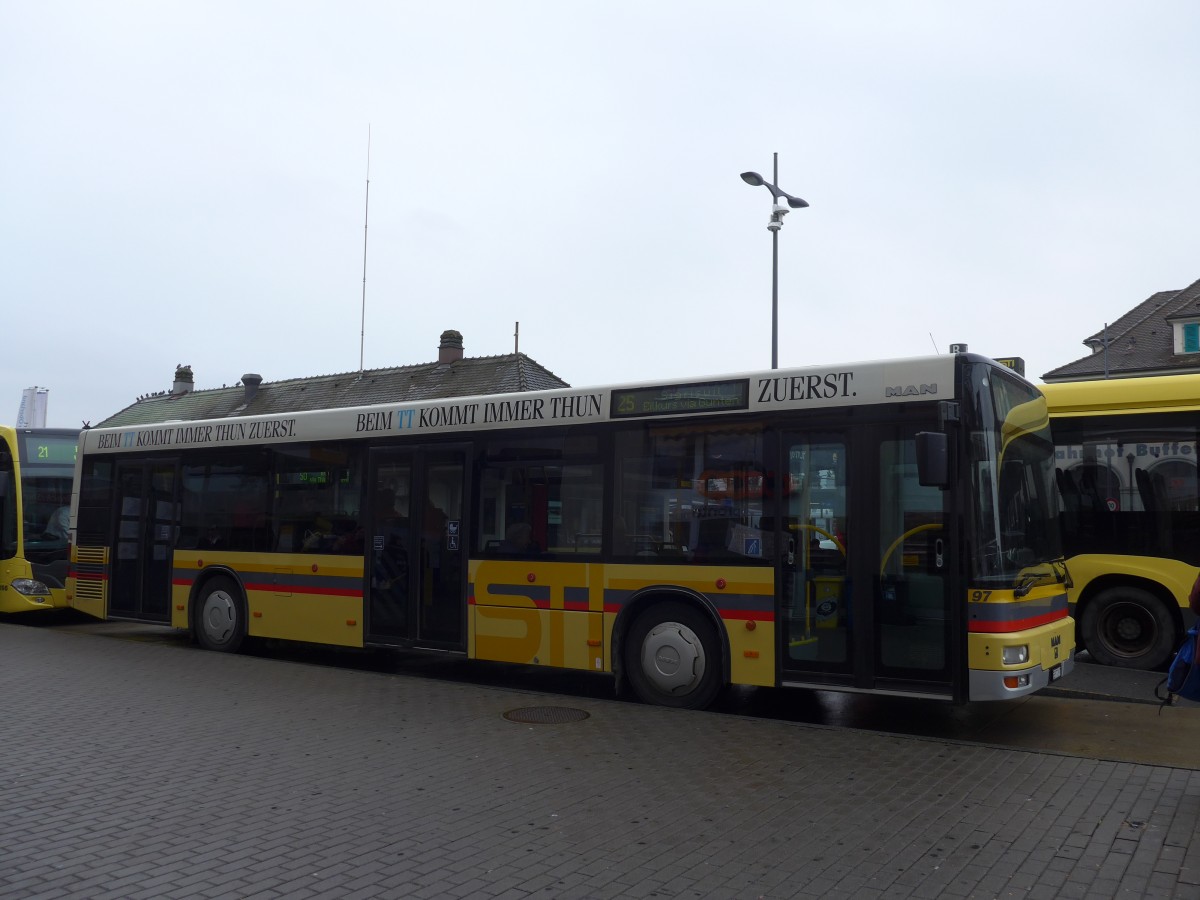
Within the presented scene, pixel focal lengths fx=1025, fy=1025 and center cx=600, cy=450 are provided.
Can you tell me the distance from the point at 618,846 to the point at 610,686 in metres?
5.61

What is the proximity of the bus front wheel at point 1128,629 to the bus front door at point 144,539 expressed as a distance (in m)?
11.3

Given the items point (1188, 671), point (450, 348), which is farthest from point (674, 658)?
point (450, 348)

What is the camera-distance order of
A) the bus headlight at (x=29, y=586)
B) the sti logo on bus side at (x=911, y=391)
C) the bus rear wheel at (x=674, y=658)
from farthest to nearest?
1. the bus headlight at (x=29, y=586)
2. the bus rear wheel at (x=674, y=658)
3. the sti logo on bus side at (x=911, y=391)

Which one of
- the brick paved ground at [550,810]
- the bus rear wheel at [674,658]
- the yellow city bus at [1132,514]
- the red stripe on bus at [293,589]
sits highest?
the yellow city bus at [1132,514]

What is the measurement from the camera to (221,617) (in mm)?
13047

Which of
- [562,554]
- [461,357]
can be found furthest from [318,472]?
[461,357]

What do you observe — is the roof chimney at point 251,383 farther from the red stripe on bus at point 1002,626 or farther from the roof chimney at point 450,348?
the red stripe on bus at point 1002,626

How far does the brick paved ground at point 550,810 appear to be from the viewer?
15.7 feet

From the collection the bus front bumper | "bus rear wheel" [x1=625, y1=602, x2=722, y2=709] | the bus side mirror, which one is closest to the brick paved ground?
"bus rear wheel" [x1=625, y1=602, x2=722, y2=709]

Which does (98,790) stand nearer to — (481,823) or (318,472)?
(481,823)

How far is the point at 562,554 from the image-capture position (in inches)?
386

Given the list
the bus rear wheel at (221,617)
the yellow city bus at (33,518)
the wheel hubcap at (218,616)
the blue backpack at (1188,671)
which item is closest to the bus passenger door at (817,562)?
the blue backpack at (1188,671)

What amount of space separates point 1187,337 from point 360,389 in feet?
121

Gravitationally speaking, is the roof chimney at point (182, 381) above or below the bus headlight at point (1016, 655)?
above
